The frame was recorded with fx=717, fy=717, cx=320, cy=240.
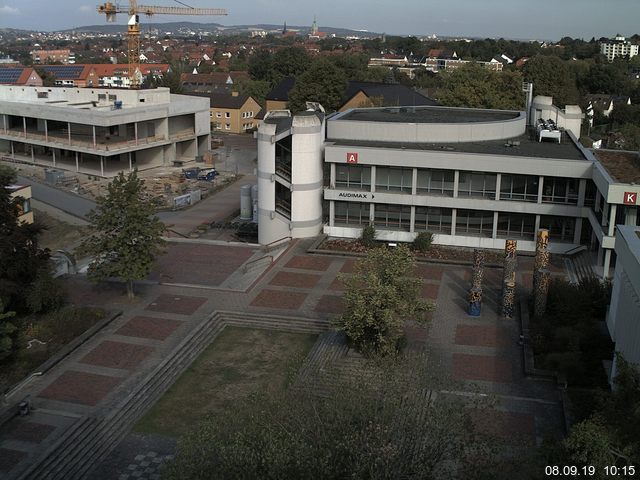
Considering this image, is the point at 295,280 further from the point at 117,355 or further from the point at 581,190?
the point at 581,190

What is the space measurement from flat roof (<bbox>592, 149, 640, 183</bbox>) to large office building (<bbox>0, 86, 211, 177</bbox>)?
34761 millimetres

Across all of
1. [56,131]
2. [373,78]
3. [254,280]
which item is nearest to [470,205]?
[254,280]

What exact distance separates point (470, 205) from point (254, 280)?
38.5 ft

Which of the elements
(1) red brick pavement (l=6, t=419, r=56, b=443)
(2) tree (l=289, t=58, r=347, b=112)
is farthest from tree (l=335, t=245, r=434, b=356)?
(2) tree (l=289, t=58, r=347, b=112)

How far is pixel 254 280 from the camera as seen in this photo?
1229 inches

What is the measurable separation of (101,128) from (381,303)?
41824 millimetres

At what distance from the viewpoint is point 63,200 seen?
4769 cm

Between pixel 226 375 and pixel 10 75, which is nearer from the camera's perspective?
pixel 226 375

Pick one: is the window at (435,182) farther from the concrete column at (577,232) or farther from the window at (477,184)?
the concrete column at (577,232)

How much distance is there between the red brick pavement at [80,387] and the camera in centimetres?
2112

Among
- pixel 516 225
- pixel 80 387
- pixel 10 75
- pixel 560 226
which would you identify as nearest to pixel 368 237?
pixel 516 225

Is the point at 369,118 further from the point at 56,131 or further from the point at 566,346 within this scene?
the point at 56,131

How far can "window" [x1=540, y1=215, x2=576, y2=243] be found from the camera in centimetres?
3494

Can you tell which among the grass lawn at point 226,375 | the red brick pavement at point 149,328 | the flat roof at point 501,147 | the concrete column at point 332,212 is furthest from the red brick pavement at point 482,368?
the concrete column at point 332,212
